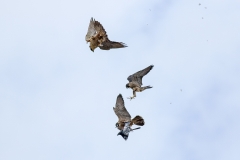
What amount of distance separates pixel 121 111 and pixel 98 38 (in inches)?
188

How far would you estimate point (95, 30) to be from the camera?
56.2 m

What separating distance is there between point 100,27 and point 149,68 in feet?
13.3

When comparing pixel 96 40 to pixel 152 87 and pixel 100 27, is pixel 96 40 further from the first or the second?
pixel 152 87

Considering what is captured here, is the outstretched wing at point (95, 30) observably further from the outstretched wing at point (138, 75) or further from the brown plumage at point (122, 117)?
the brown plumage at point (122, 117)

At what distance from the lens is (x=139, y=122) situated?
55.0 m

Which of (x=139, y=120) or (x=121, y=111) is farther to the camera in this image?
(x=121, y=111)

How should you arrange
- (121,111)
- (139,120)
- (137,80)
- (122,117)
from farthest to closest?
(137,80) < (121,111) < (122,117) < (139,120)

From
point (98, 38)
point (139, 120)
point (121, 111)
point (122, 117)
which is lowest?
point (139, 120)

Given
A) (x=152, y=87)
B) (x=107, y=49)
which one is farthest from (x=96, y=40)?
(x=152, y=87)

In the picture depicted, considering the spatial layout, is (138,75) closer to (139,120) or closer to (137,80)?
(137,80)

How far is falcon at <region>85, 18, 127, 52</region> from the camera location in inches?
2206

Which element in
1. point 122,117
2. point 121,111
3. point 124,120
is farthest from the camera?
point 121,111

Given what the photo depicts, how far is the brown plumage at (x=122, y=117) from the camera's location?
54969 mm

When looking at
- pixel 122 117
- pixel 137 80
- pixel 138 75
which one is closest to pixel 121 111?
pixel 122 117
